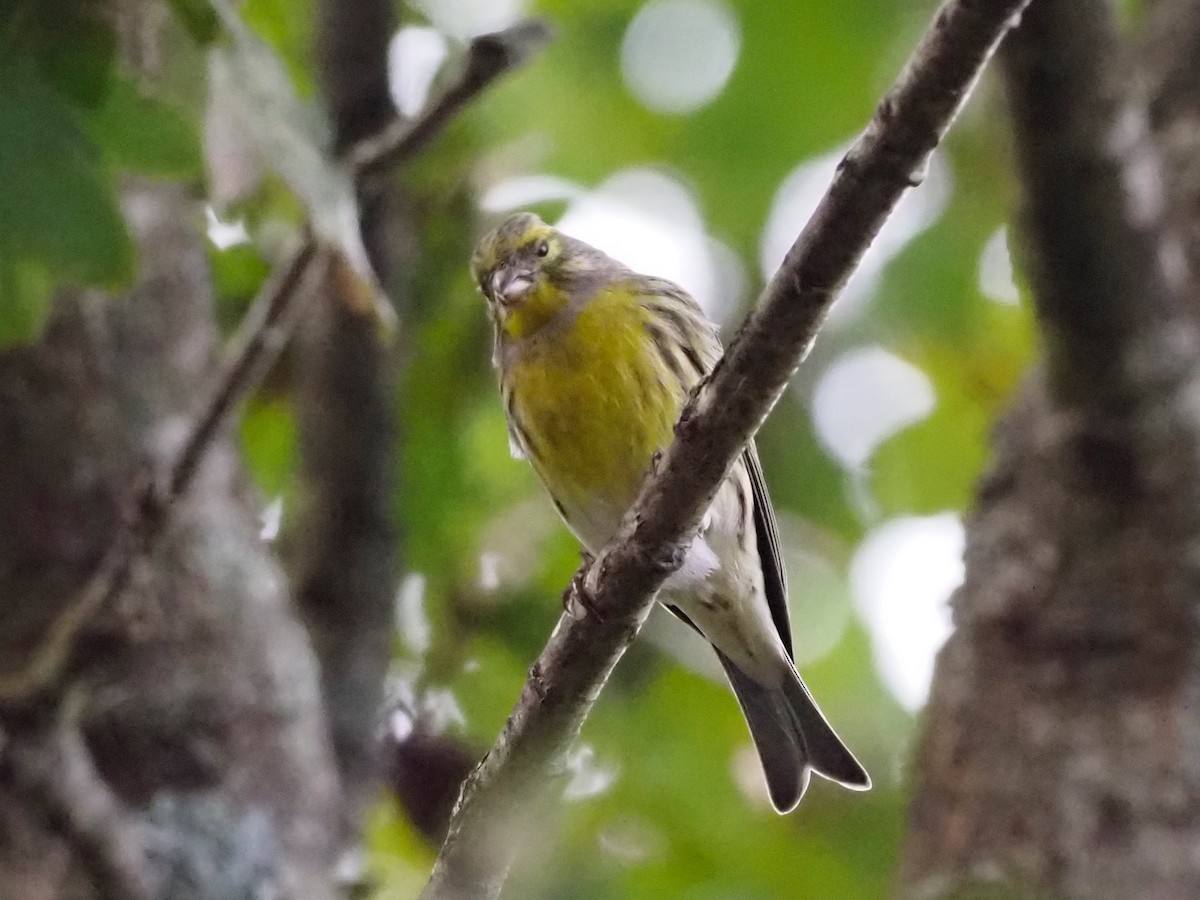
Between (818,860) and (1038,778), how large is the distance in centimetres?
134

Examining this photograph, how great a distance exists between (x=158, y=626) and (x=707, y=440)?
1.93 m

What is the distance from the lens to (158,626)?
355 centimetres

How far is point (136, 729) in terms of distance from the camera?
345 centimetres

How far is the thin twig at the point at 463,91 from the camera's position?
2615 millimetres

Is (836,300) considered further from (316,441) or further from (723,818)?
(723,818)

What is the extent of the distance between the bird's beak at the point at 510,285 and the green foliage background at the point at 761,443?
513 mm

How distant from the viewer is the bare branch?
3.38 m

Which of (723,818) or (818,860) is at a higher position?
(723,818)

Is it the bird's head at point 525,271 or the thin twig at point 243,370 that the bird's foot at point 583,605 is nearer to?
Answer: the thin twig at point 243,370

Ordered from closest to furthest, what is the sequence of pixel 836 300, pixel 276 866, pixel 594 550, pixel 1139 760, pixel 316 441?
pixel 836 300
pixel 276 866
pixel 1139 760
pixel 594 550
pixel 316 441

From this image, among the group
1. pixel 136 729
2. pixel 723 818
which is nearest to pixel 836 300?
pixel 136 729

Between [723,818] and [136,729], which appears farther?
[723,818]

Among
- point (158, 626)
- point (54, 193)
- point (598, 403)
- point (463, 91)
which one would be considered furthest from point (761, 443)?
point (54, 193)

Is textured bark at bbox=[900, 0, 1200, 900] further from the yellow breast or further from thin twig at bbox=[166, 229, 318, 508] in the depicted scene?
thin twig at bbox=[166, 229, 318, 508]
